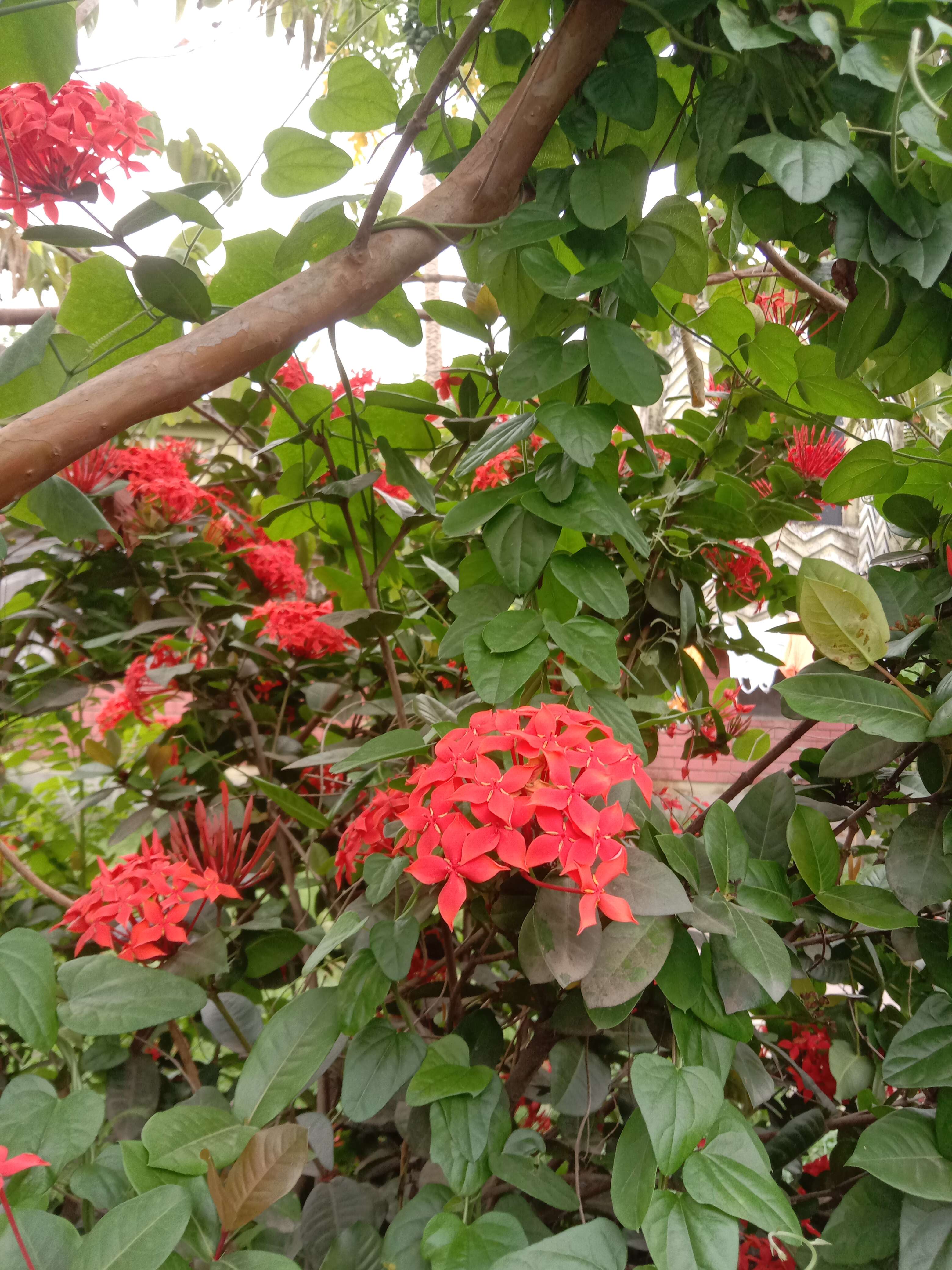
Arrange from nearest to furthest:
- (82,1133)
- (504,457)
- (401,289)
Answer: (82,1133), (401,289), (504,457)

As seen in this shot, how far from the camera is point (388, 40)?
82.1 inches

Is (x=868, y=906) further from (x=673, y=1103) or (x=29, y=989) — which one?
(x=29, y=989)

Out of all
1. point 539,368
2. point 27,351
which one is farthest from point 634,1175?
point 27,351

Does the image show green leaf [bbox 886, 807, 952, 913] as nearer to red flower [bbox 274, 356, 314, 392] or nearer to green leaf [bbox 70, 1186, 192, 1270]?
green leaf [bbox 70, 1186, 192, 1270]

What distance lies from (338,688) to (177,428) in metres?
1.05

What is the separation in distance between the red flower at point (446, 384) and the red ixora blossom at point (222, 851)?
522 millimetres

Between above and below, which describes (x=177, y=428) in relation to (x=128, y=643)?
above

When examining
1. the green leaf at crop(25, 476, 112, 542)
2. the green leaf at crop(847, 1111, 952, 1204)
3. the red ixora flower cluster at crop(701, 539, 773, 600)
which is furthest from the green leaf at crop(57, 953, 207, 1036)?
the red ixora flower cluster at crop(701, 539, 773, 600)

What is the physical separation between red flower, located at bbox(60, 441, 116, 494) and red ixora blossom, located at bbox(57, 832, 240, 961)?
1.61 feet

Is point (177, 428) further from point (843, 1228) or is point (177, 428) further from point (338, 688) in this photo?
point (843, 1228)

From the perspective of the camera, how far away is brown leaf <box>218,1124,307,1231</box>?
1.37 ft

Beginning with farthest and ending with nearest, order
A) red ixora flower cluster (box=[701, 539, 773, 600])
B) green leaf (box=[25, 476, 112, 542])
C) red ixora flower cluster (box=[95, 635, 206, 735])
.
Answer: red ixora flower cluster (box=[95, 635, 206, 735])
red ixora flower cluster (box=[701, 539, 773, 600])
green leaf (box=[25, 476, 112, 542])

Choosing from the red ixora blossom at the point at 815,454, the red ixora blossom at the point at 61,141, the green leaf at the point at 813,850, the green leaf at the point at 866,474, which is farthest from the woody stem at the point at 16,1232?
the red ixora blossom at the point at 815,454

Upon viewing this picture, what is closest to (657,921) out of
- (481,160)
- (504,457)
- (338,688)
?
(481,160)
